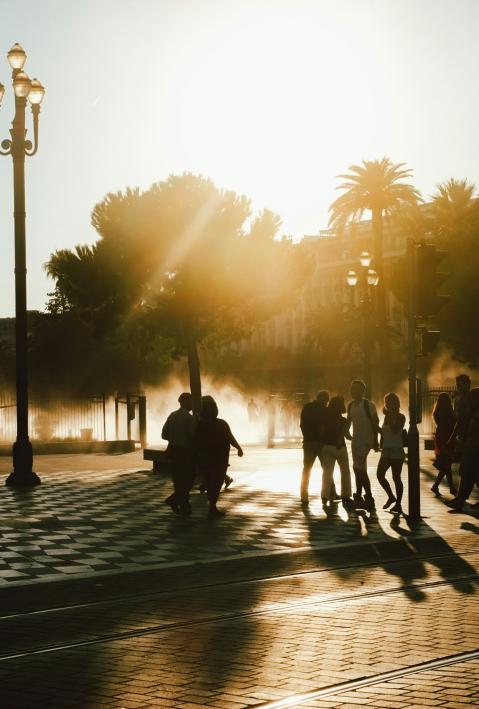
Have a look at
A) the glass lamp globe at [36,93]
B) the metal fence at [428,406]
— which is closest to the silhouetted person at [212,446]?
the glass lamp globe at [36,93]

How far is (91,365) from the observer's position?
62.5 m

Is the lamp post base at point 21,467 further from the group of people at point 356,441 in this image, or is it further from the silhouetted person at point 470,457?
the silhouetted person at point 470,457

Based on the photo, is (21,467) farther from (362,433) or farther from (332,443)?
(362,433)

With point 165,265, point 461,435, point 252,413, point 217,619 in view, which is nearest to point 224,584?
point 217,619

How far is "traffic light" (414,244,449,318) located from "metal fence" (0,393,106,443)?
2499cm

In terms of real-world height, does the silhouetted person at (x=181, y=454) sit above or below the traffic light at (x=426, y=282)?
below

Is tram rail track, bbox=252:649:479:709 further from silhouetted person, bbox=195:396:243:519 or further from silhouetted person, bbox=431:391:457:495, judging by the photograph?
silhouetted person, bbox=431:391:457:495

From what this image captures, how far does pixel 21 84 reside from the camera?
21.4 metres

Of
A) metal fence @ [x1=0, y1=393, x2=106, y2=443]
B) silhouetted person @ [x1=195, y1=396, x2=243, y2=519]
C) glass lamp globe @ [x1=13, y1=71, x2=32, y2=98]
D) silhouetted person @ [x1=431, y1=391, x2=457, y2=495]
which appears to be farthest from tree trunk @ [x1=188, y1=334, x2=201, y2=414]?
silhouetted person @ [x1=195, y1=396, x2=243, y2=519]

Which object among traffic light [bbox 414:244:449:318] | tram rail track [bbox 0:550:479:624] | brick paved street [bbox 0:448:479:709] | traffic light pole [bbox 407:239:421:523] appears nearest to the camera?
brick paved street [bbox 0:448:479:709]

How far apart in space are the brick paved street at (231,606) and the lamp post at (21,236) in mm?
4150

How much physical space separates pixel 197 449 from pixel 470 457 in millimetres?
3722

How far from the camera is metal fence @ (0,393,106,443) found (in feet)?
133

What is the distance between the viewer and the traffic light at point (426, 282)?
50.2 feet
